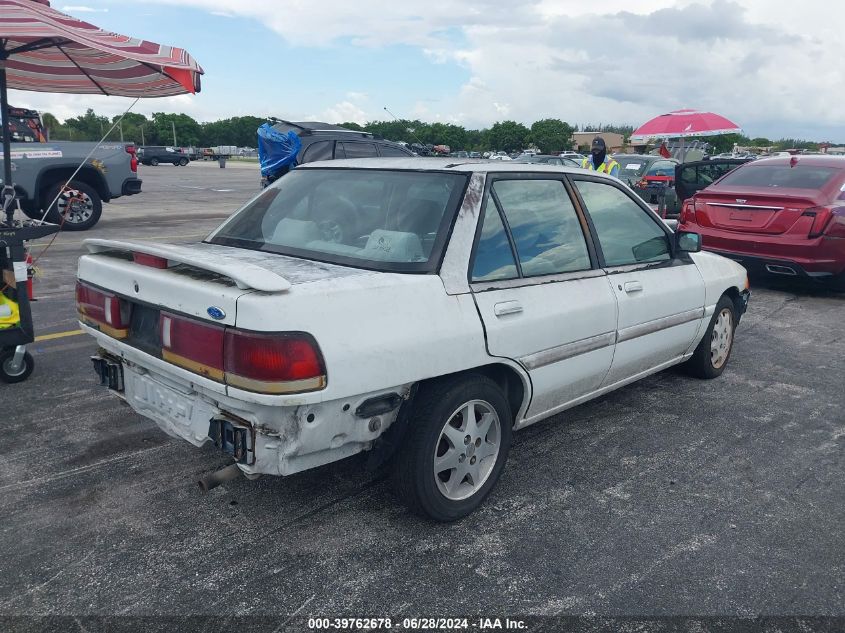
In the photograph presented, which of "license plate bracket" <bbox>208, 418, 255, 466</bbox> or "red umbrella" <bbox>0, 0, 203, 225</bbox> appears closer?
"license plate bracket" <bbox>208, 418, 255, 466</bbox>

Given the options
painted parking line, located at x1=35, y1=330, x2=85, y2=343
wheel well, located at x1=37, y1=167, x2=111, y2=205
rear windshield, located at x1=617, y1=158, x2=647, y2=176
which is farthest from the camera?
rear windshield, located at x1=617, y1=158, x2=647, y2=176

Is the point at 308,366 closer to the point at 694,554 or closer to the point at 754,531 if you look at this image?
the point at 694,554

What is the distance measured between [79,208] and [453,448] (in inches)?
447

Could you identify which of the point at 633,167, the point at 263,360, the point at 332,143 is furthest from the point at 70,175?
the point at 633,167

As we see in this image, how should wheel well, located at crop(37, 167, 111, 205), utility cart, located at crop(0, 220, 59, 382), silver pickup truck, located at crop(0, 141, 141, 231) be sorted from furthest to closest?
1. wheel well, located at crop(37, 167, 111, 205)
2. silver pickup truck, located at crop(0, 141, 141, 231)
3. utility cart, located at crop(0, 220, 59, 382)

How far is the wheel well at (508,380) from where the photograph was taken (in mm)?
3258

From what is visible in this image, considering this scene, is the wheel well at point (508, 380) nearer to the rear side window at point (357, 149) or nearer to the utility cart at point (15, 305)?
the utility cart at point (15, 305)

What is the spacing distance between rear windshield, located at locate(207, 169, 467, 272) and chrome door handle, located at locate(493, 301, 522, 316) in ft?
1.21

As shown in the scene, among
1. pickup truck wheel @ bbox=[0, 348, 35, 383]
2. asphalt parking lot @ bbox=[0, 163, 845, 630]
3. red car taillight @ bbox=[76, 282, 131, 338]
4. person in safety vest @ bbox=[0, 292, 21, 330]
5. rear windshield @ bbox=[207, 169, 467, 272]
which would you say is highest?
rear windshield @ bbox=[207, 169, 467, 272]

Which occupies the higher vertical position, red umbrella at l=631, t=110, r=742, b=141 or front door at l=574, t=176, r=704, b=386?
red umbrella at l=631, t=110, r=742, b=141

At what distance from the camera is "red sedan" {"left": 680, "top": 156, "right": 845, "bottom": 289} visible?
7.71 metres

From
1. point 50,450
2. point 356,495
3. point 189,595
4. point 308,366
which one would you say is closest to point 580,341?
point 356,495

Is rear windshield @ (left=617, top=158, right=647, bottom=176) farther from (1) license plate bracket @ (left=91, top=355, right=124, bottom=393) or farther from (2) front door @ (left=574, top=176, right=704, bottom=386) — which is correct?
(1) license plate bracket @ (left=91, top=355, right=124, bottom=393)

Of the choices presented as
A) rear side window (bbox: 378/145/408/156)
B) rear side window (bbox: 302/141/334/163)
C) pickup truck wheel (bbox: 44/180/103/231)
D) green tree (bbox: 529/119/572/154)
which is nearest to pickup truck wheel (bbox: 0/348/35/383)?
rear side window (bbox: 302/141/334/163)
